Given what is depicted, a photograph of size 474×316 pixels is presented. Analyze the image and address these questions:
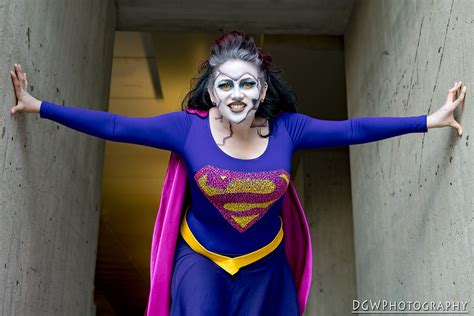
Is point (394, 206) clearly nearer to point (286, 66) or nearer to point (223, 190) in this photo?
point (223, 190)

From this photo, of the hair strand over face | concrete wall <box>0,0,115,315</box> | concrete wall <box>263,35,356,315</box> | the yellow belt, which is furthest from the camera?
concrete wall <box>263,35,356,315</box>

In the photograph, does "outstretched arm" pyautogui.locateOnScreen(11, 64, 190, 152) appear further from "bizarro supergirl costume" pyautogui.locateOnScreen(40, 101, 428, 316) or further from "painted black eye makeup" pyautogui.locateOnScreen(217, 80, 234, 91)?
"painted black eye makeup" pyautogui.locateOnScreen(217, 80, 234, 91)

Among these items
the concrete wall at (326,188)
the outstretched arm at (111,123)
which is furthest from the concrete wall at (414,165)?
the concrete wall at (326,188)

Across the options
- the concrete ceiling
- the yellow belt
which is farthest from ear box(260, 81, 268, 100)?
the concrete ceiling

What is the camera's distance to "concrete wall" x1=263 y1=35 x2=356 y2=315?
5.30 meters

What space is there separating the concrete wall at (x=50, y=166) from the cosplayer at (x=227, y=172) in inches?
6.9

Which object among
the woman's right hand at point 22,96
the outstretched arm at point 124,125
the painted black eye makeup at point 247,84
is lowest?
the outstretched arm at point 124,125

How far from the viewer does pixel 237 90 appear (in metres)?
2.37

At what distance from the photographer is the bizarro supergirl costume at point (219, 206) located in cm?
230

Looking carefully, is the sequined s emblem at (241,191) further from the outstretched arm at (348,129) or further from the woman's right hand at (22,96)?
the woman's right hand at (22,96)

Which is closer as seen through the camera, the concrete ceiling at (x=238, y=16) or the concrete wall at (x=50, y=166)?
the concrete wall at (x=50, y=166)

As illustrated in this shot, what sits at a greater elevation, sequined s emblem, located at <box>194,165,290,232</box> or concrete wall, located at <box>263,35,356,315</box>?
concrete wall, located at <box>263,35,356,315</box>

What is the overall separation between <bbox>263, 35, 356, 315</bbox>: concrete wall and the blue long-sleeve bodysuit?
106 inches

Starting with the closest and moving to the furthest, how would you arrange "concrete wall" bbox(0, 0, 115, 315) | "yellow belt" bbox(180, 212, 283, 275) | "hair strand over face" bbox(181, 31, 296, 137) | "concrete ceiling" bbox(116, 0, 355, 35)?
1. "concrete wall" bbox(0, 0, 115, 315)
2. "yellow belt" bbox(180, 212, 283, 275)
3. "hair strand over face" bbox(181, 31, 296, 137)
4. "concrete ceiling" bbox(116, 0, 355, 35)
